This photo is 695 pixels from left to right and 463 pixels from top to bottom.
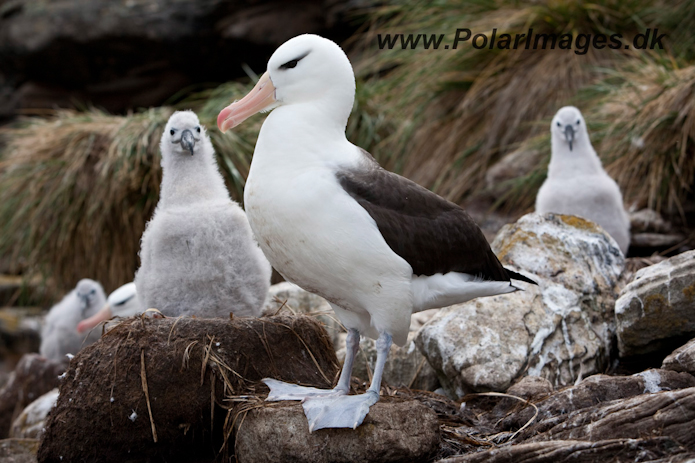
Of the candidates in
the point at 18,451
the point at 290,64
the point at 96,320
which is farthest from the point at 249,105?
the point at 96,320

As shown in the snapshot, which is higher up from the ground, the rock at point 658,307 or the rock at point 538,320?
the rock at point 658,307

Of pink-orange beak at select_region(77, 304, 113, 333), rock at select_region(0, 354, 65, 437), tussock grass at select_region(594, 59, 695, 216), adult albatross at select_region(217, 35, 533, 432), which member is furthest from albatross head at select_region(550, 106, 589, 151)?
rock at select_region(0, 354, 65, 437)

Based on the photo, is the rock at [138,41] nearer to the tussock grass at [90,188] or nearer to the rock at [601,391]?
the tussock grass at [90,188]

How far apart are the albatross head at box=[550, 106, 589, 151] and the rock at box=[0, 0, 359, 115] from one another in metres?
5.01

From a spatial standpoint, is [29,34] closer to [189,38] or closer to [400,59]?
[189,38]

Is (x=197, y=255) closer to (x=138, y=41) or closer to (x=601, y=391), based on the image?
(x=601, y=391)

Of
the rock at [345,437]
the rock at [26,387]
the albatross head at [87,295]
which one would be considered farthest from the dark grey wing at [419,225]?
the albatross head at [87,295]

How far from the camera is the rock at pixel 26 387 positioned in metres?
5.68

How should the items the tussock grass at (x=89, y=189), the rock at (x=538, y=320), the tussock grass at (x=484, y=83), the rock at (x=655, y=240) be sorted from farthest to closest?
the tussock grass at (x=484, y=83)
the tussock grass at (x=89, y=189)
the rock at (x=655, y=240)
the rock at (x=538, y=320)

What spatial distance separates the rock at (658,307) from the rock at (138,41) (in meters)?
7.30

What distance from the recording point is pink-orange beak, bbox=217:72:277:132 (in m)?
3.13

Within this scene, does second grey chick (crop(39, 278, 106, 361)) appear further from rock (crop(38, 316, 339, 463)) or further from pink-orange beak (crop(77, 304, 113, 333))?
rock (crop(38, 316, 339, 463))

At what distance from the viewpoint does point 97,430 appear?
3.28 metres

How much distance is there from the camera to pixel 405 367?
4449mm
